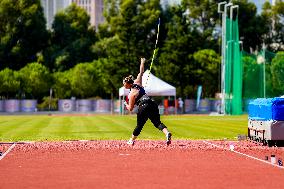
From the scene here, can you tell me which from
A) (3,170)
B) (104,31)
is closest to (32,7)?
(104,31)

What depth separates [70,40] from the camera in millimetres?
109500

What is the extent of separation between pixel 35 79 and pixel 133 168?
79.6 meters

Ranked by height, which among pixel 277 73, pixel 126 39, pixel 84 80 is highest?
pixel 126 39

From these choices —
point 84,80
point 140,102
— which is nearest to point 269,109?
point 140,102

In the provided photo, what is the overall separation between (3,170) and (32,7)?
297 feet

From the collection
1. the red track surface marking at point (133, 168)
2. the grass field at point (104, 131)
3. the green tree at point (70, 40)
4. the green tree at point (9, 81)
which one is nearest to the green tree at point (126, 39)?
the green tree at point (70, 40)

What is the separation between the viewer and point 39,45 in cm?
10619

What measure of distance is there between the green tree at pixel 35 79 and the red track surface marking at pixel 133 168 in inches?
2865

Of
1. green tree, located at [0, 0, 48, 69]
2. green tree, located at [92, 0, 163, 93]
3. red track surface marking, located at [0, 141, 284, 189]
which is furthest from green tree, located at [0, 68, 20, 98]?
red track surface marking, located at [0, 141, 284, 189]

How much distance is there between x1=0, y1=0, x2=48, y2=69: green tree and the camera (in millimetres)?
100500

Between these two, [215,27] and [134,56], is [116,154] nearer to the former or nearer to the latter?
[134,56]

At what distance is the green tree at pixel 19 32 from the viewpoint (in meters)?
100

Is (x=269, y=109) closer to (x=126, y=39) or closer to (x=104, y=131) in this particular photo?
(x=104, y=131)

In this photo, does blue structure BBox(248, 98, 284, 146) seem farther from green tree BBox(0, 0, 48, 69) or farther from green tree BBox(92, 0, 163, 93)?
green tree BBox(0, 0, 48, 69)
